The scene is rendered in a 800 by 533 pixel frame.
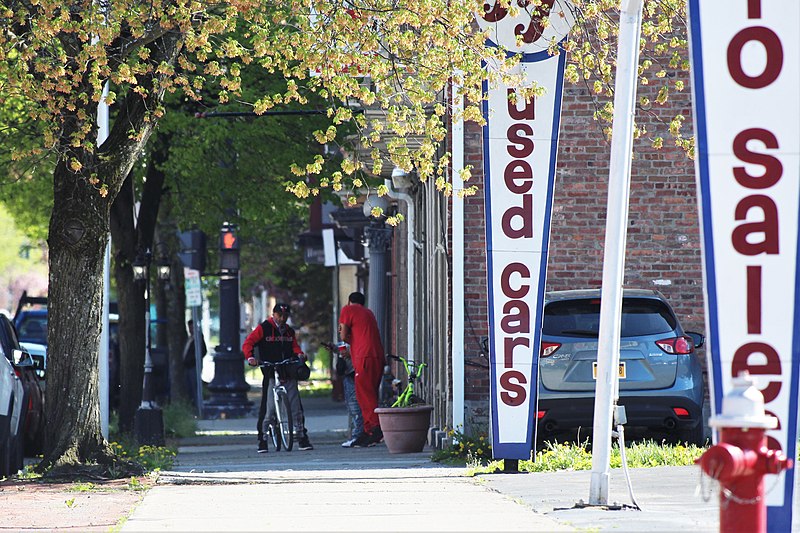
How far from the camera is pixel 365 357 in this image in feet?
58.9

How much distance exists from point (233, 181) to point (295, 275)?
23480 mm

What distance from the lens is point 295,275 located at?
152 ft

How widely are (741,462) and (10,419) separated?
9.63 metres

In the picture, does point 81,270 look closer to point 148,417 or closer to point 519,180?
point 519,180

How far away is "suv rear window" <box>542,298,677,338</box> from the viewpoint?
1341 cm

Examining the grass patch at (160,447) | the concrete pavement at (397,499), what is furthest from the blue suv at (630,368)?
the grass patch at (160,447)

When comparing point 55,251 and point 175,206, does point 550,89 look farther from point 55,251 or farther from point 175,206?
point 175,206

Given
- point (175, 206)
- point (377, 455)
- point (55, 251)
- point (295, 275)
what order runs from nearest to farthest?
1. point (55, 251)
2. point (377, 455)
3. point (175, 206)
4. point (295, 275)

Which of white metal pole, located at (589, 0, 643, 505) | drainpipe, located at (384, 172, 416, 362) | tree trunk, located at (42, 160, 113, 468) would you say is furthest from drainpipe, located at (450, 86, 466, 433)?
drainpipe, located at (384, 172, 416, 362)

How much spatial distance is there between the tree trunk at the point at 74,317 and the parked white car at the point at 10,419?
1.33ft

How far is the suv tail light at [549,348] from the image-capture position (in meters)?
13.4

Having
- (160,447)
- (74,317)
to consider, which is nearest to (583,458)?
(74,317)

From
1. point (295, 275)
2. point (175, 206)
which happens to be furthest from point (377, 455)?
point (295, 275)

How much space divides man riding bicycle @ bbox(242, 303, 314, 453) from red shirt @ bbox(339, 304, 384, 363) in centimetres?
71
